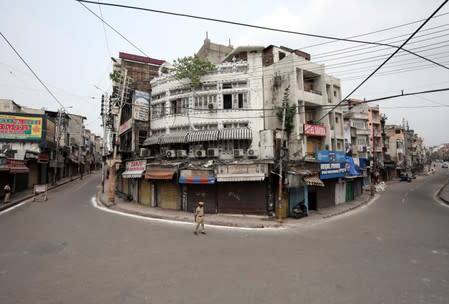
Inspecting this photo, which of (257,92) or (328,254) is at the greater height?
(257,92)

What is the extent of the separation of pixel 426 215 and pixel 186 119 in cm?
2109

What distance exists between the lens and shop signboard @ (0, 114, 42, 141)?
24.5 meters

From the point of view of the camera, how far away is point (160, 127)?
73.5 ft

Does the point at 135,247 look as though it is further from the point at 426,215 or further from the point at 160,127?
the point at 426,215

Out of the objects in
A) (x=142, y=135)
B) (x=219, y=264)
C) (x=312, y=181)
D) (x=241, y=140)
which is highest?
(x=142, y=135)

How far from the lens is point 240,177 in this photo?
50.5ft

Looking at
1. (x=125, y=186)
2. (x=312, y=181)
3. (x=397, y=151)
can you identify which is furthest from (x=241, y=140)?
(x=397, y=151)

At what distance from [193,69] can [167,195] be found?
1185cm

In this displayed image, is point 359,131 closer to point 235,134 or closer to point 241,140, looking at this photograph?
point 241,140

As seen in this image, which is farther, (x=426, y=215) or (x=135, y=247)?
(x=426, y=215)

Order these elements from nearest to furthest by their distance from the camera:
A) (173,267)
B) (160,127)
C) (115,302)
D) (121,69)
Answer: (115,302) → (173,267) → (160,127) → (121,69)

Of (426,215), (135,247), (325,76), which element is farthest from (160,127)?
(426,215)

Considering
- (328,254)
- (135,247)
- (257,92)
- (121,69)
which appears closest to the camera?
(328,254)

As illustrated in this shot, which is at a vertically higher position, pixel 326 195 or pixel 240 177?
pixel 240 177
